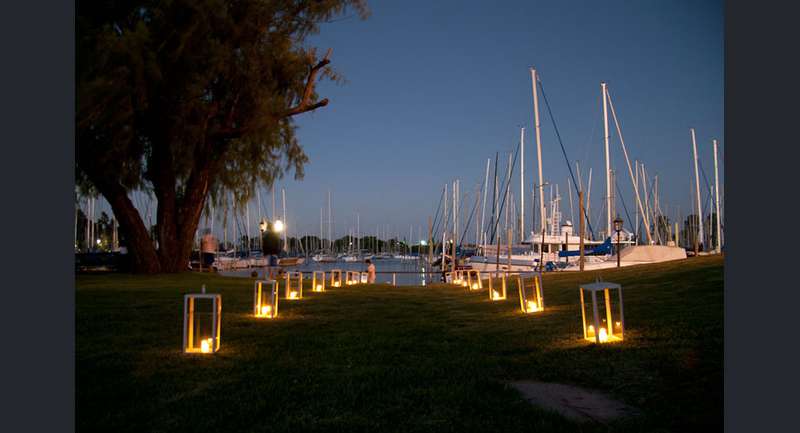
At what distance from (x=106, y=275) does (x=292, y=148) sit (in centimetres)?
986

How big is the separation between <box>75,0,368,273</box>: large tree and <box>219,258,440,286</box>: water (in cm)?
566

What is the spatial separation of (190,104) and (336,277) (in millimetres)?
9653

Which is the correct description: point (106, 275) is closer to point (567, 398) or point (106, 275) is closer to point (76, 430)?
point (76, 430)

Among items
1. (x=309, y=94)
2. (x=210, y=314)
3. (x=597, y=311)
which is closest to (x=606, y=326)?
(x=597, y=311)

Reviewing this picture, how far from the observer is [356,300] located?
17.5 metres

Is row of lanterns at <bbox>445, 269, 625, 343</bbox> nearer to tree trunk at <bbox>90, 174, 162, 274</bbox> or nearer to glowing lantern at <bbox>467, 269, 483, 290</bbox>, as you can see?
glowing lantern at <bbox>467, 269, 483, 290</bbox>

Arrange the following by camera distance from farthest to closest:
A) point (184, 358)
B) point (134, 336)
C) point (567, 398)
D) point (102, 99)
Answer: point (102, 99) → point (134, 336) → point (184, 358) → point (567, 398)

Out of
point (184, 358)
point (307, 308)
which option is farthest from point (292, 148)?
point (184, 358)

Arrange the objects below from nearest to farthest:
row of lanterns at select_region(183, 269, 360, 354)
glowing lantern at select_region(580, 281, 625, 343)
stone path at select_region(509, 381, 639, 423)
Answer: stone path at select_region(509, 381, 639, 423) < row of lanterns at select_region(183, 269, 360, 354) < glowing lantern at select_region(580, 281, 625, 343)

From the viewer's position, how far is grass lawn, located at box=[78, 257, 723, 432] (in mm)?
5062

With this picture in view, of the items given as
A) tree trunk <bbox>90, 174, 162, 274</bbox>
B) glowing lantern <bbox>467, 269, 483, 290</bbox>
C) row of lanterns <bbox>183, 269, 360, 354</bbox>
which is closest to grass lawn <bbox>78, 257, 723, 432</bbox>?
row of lanterns <bbox>183, 269, 360, 354</bbox>

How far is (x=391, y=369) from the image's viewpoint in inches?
279

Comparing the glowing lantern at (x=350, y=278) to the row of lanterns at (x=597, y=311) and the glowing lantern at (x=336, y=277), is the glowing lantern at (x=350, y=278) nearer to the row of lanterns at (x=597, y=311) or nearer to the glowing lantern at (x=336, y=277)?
the glowing lantern at (x=336, y=277)

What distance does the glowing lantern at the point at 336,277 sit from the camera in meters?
24.3
